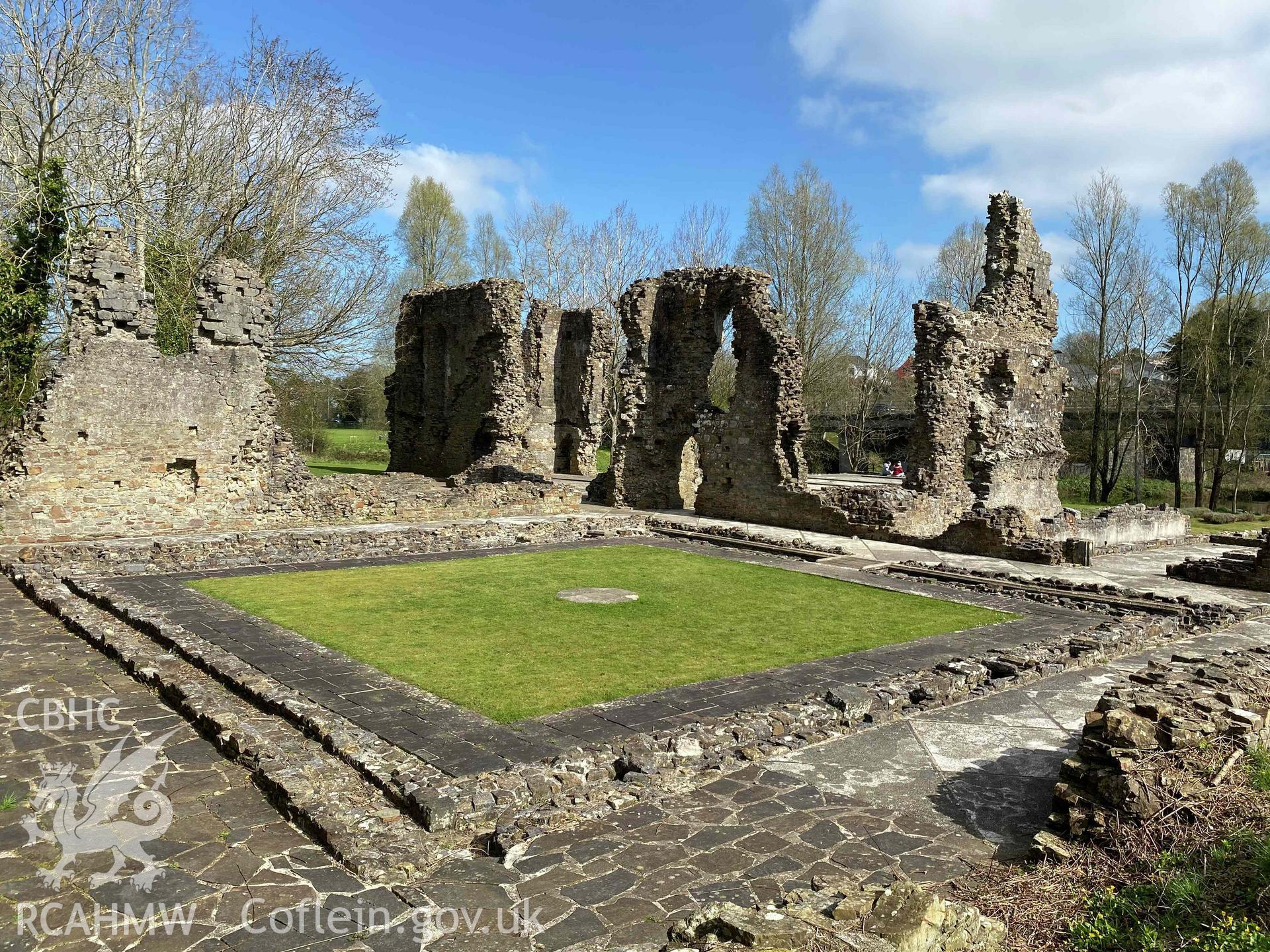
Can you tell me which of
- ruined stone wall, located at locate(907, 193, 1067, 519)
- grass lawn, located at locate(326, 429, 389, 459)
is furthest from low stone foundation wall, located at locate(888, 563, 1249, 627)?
grass lawn, located at locate(326, 429, 389, 459)

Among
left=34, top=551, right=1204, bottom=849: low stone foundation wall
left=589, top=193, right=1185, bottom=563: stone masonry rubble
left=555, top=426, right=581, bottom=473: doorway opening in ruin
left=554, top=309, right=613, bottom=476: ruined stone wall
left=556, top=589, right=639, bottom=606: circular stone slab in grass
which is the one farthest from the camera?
left=555, top=426, right=581, bottom=473: doorway opening in ruin

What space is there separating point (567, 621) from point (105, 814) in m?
5.82

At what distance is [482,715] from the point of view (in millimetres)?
7035

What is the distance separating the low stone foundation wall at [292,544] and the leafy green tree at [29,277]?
19.5 ft

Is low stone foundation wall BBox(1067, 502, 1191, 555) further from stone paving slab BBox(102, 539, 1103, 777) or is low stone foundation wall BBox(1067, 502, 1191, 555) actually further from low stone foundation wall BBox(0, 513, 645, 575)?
low stone foundation wall BBox(0, 513, 645, 575)

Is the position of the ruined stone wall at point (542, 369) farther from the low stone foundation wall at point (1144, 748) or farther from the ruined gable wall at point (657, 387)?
the low stone foundation wall at point (1144, 748)

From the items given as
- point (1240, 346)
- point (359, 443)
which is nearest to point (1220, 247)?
point (1240, 346)

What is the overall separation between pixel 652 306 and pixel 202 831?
2063 cm

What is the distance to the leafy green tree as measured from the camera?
1861 centimetres

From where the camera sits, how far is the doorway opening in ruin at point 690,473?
26.4 meters

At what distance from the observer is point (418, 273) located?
177 feet

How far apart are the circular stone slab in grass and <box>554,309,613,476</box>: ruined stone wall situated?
2534cm

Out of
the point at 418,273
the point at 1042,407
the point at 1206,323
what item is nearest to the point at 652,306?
the point at 1042,407

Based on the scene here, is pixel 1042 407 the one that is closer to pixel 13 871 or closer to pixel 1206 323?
pixel 1206 323
